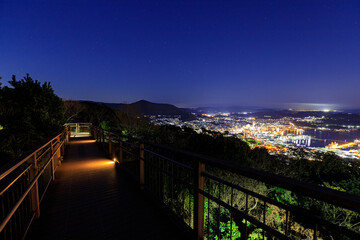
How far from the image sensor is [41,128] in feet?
35.6

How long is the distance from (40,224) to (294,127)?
27.1m

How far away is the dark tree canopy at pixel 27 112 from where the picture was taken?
983cm

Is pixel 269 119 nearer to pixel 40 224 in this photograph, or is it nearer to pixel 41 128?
pixel 41 128

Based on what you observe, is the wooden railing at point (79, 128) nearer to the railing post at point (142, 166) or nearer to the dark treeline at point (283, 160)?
the dark treeline at point (283, 160)

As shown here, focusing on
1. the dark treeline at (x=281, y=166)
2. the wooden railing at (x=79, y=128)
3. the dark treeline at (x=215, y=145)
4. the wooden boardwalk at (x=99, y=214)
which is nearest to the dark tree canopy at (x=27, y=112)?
the dark treeline at (x=215, y=145)

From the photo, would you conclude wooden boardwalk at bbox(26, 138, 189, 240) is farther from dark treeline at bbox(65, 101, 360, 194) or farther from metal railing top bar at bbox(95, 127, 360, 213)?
dark treeline at bbox(65, 101, 360, 194)

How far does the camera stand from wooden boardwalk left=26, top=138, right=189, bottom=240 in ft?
8.74

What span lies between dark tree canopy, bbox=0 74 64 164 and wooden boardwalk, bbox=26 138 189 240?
21.5 feet

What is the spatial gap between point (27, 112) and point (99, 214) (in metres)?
10.4

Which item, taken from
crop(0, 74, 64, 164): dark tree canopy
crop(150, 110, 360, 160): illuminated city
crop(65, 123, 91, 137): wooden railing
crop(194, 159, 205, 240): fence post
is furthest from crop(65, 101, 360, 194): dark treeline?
crop(65, 123, 91, 137): wooden railing

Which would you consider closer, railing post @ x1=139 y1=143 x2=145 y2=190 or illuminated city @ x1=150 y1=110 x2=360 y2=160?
railing post @ x1=139 y1=143 x2=145 y2=190

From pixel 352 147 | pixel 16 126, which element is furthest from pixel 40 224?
pixel 352 147

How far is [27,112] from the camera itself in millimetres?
10531

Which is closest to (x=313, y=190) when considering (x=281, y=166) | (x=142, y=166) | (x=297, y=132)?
(x=142, y=166)
